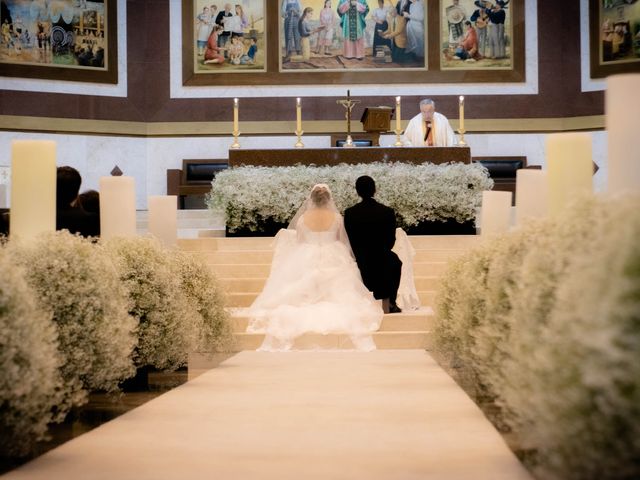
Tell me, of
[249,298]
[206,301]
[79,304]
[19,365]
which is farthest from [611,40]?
[19,365]

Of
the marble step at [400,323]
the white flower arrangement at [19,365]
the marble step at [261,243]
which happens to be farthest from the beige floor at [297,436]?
the marble step at [261,243]

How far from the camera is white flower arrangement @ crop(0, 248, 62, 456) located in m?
3.08

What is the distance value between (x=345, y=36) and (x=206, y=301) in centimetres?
1328

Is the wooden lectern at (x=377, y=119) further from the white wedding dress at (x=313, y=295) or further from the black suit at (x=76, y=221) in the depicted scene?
the black suit at (x=76, y=221)

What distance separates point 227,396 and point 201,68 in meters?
14.4

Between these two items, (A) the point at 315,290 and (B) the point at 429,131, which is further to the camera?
(B) the point at 429,131

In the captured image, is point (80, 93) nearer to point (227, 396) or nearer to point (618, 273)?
point (227, 396)

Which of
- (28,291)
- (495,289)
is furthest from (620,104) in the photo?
(28,291)

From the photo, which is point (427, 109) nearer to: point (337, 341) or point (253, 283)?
point (253, 283)

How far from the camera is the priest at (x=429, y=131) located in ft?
48.3

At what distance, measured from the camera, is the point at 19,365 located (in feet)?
10.4

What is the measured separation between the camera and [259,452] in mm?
3736

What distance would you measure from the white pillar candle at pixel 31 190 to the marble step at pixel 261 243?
7.11 meters

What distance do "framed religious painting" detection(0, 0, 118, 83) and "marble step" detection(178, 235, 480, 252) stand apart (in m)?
7.41
